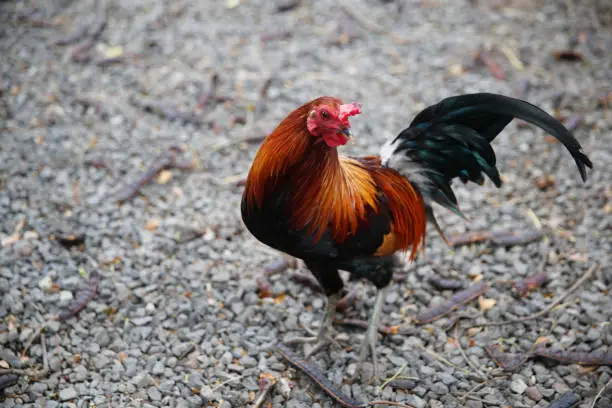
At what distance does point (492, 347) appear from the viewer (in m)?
3.88

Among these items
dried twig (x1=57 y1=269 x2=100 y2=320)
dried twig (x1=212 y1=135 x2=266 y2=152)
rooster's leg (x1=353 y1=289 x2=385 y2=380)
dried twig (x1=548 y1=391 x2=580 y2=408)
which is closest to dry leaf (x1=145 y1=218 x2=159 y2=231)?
dried twig (x1=57 y1=269 x2=100 y2=320)

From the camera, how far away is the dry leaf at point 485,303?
164 inches

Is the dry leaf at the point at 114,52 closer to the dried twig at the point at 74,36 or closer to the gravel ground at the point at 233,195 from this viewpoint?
the gravel ground at the point at 233,195

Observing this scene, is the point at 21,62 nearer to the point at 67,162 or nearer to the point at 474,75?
the point at 67,162

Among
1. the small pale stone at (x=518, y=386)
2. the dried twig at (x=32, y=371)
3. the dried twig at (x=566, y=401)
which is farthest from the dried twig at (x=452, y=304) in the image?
the dried twig at (x=32, y=371)

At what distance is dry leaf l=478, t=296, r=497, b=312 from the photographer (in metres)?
4.17

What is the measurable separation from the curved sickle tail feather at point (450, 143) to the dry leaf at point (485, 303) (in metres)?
0.75

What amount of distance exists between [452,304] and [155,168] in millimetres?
2734

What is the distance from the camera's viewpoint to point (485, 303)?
4.20 meters

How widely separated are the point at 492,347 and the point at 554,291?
0.76 meters

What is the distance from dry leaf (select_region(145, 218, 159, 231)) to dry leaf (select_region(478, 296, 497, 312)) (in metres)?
2.55

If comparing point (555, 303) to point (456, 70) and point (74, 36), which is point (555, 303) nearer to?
point (456, 70)

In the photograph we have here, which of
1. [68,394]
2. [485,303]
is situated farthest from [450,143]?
[68,394]

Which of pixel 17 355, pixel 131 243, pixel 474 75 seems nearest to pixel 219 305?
pixel 131 243
